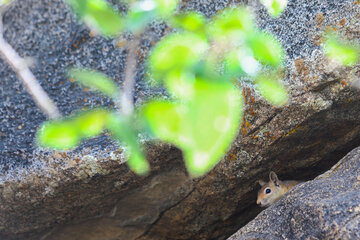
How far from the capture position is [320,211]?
8.98 feet

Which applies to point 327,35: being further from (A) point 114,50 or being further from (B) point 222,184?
(A) point 114,50

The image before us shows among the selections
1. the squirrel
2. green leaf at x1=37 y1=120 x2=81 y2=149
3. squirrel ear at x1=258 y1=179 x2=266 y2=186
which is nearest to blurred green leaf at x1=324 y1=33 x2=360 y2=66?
the squirrel

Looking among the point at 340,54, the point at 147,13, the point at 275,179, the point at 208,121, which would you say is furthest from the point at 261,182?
the point at 208,121

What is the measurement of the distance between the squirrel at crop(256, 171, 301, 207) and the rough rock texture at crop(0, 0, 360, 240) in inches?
3.2

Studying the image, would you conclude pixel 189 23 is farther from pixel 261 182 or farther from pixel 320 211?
pixel 261 182

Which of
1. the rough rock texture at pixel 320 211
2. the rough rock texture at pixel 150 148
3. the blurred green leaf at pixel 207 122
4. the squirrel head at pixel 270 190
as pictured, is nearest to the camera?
the blurred green leaf at pixel 207 122

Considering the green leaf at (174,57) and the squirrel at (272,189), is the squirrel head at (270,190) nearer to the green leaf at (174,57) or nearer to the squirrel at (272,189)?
the squirrel at (272,189)

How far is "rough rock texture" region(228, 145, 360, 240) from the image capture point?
2.59 metres

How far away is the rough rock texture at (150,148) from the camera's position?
3150 millimetres

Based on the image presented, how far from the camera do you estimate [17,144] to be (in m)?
3.60

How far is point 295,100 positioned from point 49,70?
208 cm

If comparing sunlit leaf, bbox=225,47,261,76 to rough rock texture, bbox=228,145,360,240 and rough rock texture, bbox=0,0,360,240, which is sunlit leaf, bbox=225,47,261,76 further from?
rough rock texture, bbox=0,0,360,240

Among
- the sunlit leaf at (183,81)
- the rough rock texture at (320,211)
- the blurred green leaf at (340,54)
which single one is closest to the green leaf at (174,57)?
the sunlit leaf at (183,81)

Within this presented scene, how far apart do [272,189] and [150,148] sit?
107 cm
